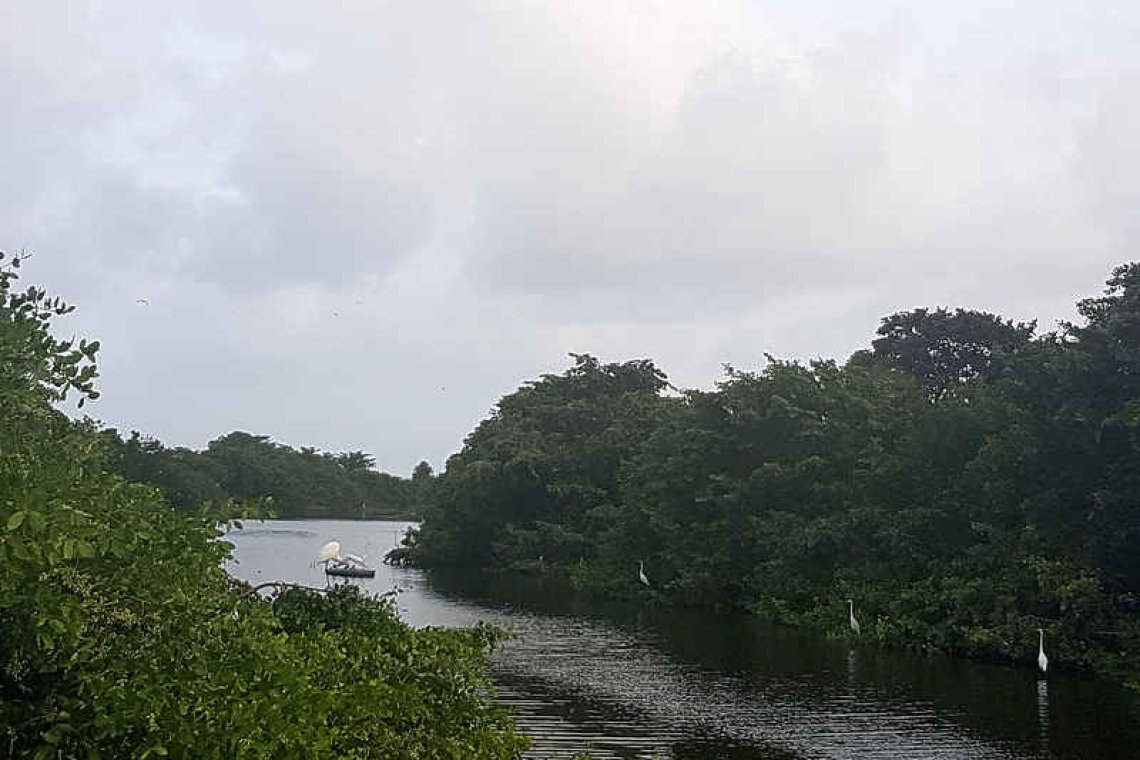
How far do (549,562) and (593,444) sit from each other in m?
4.62

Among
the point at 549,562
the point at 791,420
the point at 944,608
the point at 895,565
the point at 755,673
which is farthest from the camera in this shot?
the point at 549,562

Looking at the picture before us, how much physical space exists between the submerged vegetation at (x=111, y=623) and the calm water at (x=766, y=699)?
701cm

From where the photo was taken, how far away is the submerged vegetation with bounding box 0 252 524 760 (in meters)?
4.98

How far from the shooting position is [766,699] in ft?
57.8

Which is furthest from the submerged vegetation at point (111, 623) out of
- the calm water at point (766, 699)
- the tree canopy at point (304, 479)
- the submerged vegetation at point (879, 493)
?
the tree canopy at point (304, 479)

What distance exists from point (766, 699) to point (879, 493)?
1125cm

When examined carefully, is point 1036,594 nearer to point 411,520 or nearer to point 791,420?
point 791,420

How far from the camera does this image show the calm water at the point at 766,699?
47.1 ft

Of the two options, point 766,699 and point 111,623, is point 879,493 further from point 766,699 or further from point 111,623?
point 111,623

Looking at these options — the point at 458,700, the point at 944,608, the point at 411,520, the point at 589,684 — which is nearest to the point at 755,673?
the point at 589,684

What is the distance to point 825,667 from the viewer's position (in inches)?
822

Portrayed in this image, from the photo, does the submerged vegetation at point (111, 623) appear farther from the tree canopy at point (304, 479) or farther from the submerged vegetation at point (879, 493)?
the tree canopy at point (304, 479)

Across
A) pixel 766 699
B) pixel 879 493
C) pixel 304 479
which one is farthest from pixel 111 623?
pixel 304 479

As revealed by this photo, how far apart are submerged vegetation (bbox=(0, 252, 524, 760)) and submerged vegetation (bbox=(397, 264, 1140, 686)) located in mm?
15851
